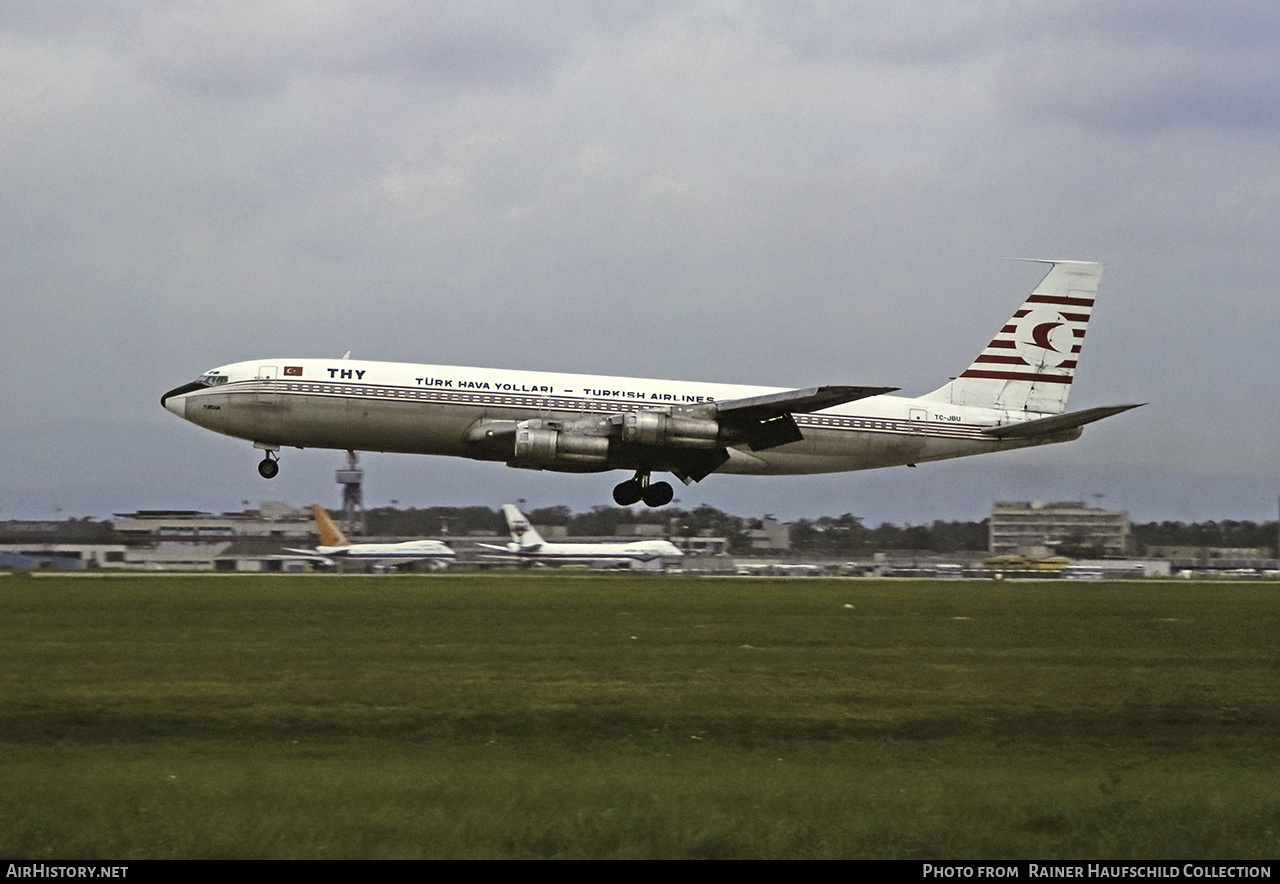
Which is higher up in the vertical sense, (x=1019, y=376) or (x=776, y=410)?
(x=1019, y=376)

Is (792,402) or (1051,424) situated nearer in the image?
(792,402)

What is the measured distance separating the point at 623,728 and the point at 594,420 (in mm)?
18507

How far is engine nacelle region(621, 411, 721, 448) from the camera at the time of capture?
38.7 metres

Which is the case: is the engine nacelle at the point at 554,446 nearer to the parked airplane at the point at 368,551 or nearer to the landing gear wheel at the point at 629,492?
the landing gear wheel at the point at 629,492

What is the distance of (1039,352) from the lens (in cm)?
4519

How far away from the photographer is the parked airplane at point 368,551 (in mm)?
69562

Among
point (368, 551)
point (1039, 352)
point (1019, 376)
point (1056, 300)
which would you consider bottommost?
point (368, 551)

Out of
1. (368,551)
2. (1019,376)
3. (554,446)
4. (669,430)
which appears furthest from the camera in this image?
(368,551)

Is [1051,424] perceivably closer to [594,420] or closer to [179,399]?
[594,420]

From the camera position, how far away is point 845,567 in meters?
67.8

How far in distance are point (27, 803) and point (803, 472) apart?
29682mm

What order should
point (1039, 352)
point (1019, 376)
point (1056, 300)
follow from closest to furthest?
point (1019, 376)
point (1039, 352)
point (1056, 300)

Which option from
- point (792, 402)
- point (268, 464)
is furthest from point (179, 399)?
point (792, 402)
